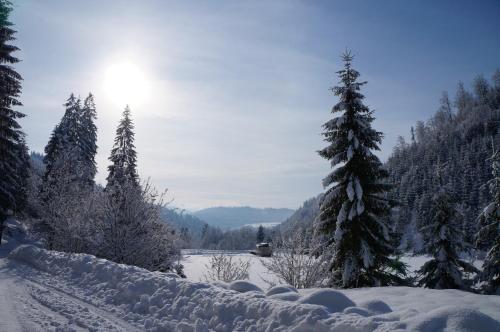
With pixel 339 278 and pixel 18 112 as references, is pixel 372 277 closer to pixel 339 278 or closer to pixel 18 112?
A: pixel 339 278

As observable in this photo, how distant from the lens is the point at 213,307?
7738mm

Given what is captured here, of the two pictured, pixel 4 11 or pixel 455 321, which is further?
pixel 4 11

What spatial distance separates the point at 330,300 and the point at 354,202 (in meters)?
10.0

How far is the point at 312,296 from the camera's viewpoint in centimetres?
715

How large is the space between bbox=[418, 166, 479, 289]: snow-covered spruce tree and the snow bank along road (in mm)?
12516

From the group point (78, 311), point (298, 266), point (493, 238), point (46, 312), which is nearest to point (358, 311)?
point (78, 311)

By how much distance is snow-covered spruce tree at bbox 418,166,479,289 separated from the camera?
20203mm

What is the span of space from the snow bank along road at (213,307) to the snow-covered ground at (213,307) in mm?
16

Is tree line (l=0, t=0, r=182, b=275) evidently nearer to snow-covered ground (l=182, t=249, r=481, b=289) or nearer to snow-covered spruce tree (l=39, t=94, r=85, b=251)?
snow-covered spruce tree (l=39, t=94, r=85, b=251)

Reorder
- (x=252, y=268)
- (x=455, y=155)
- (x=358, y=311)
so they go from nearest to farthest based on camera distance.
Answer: (x=358, y=311) → (x=252, y=268) → (x=455, y=155)

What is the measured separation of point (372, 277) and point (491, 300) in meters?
8.99

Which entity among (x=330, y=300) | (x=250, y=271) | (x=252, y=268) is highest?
(x=330, y=300)

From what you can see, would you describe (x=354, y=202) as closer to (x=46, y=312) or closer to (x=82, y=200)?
(x=46, y=312)

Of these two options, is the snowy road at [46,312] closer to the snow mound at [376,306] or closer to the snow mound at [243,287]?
the snow mound at [243,287]
